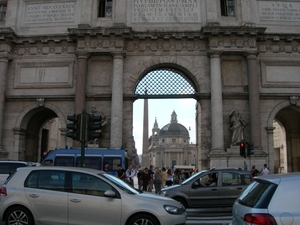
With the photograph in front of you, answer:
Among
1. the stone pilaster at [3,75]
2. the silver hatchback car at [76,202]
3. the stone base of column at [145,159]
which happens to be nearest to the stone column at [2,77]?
the stone pilaster at [3,75]

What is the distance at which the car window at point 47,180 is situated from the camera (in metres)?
7.86

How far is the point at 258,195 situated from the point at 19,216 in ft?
17.6

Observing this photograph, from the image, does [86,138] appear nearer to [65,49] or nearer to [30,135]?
[65,49]

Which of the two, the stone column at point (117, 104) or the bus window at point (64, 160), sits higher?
the stone column at point (117, 104)

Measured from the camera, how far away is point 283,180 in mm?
4906

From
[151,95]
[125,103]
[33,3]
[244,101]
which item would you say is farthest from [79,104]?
[244,101]

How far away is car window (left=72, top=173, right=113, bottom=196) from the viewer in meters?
7.64

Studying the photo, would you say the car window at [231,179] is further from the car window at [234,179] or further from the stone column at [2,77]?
the stone column at [2,77]

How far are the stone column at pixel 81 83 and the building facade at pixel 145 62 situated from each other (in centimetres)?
7

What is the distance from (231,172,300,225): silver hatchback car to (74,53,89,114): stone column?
58.1ft

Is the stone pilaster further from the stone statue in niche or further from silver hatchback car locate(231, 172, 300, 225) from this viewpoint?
silver hatchback car locate(231, 172, 300, 225)

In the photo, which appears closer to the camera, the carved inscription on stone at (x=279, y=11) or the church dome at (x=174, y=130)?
the carved inscription on stone at (x=279, y=11)

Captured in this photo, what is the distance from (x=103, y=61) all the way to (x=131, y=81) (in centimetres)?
247

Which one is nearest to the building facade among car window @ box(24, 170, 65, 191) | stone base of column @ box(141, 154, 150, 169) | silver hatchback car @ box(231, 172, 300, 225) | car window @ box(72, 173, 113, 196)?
car window @ box(24, 170, 65, 191)
